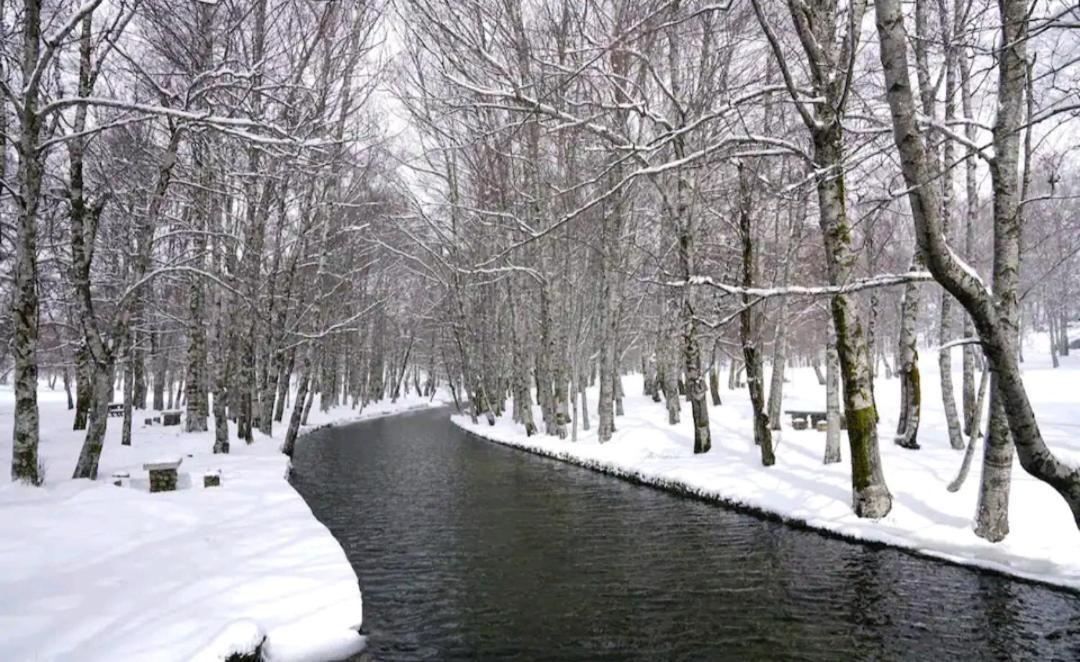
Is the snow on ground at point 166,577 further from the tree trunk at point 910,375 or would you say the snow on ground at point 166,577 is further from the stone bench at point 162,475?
the tree trunk at point 910,375

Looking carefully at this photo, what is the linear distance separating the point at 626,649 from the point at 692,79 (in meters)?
14.5

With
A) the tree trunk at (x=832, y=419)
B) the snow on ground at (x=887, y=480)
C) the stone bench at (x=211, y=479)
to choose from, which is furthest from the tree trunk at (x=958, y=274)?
the stone bench at (x=211, y=479)

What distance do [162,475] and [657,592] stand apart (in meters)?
9.59

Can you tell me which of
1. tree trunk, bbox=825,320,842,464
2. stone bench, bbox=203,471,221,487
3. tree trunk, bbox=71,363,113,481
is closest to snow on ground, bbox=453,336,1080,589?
tree trunk, bbox=825,320,842,464

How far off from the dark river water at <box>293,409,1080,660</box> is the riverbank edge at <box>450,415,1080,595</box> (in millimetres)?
160

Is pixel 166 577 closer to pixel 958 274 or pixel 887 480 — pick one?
pixel 958 274

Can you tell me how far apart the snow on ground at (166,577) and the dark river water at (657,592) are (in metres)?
0.83

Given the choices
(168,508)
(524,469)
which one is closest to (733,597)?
(168,508)

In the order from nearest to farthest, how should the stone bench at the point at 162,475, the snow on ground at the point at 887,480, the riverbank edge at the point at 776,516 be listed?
the riverbank edge at the point at 776,516
the snow on ground at the point at 887,480
the stone bench at the point at 162,475

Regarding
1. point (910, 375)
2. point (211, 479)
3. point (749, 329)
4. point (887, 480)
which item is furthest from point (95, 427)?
point (910, 375)

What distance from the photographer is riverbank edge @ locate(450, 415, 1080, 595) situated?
26.3 ft

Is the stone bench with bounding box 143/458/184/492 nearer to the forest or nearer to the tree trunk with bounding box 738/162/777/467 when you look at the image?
the forest

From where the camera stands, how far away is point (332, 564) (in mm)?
7855

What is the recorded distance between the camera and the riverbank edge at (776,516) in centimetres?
801
